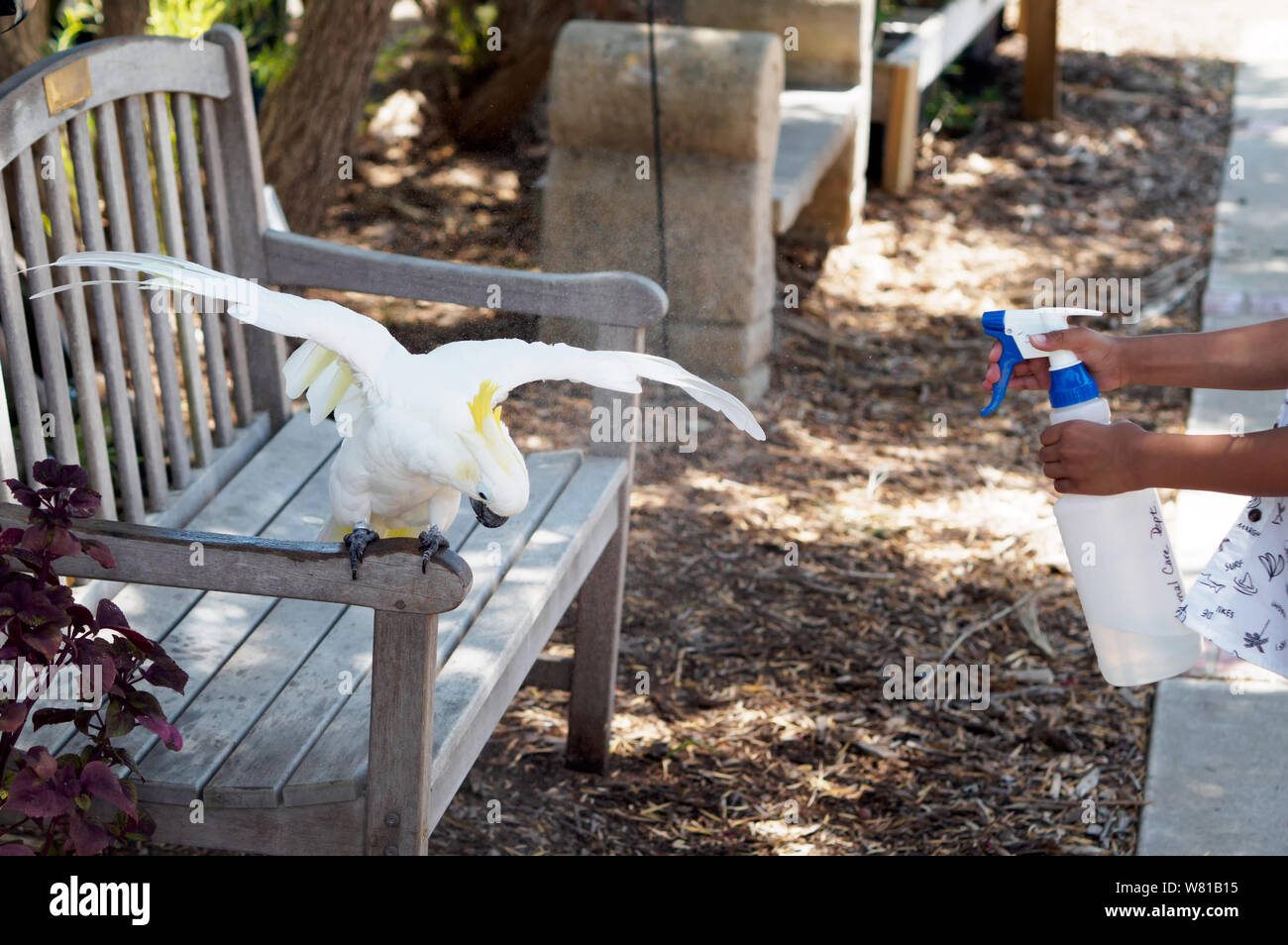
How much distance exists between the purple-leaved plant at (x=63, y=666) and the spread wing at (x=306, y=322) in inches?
10.9

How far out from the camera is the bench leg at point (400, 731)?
1.74 meters

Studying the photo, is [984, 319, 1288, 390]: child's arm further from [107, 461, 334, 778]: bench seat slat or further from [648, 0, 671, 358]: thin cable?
[648, 0, 671, 358]: thin cable

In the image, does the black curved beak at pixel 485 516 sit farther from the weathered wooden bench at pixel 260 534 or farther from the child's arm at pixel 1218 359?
the child's arm at pixel 1218 359

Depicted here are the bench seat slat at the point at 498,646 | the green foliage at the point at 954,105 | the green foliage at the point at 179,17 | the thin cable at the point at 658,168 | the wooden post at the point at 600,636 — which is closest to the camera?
the bench seat slat at the point at 498,646

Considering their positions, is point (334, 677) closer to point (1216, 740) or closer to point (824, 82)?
point (1216, 740)

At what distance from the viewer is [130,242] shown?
2332 millimetres

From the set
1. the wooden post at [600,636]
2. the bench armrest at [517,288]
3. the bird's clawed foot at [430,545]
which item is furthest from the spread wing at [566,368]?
the wooden post at [600,636]

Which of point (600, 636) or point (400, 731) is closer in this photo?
point (400, 731)

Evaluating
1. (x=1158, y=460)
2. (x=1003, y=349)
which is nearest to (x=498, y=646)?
(x=1003, y=349)

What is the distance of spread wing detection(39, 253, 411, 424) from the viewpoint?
1714 millimetres

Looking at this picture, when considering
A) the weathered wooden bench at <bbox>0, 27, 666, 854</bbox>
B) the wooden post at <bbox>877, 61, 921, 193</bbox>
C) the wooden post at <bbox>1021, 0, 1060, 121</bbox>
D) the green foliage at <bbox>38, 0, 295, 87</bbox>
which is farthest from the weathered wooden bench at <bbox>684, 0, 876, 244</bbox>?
A: the weathered wooden bench at <bbox>0, 27, 666, 854</bbox>

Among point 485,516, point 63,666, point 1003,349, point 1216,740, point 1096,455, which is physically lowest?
point 1216,740

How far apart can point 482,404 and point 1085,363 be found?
2.91 ft

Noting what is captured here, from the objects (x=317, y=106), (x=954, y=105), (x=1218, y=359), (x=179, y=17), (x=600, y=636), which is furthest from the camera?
(x=954, y=105)
